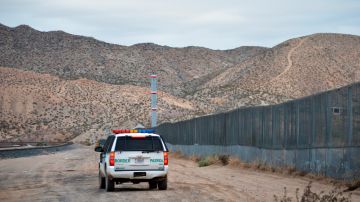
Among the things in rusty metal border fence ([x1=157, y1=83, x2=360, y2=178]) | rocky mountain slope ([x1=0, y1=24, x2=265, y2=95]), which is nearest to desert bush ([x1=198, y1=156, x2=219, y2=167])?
rusty metal border fence ([x1=157, y1=83, x2=360, y2=178])

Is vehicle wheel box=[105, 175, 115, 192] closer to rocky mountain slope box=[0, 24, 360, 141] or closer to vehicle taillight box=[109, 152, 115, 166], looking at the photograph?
vehicle taillight box=[109, 152, 115, 166]

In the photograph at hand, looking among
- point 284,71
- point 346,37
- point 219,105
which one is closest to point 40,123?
point 219,105

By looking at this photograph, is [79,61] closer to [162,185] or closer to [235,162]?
[235,162]

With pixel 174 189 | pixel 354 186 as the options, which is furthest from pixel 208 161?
pixel 354 186

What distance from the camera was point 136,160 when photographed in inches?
773

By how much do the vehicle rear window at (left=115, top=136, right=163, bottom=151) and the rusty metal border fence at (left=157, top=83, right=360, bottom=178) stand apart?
215 inches

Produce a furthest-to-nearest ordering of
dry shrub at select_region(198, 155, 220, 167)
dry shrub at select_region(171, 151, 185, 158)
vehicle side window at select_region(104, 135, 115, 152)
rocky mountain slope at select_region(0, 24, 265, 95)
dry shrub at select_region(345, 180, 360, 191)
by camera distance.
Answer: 1. rocky mountain slope at select_region(0, 24, 265, 95)
2. dry shrub at select_region(171, 151, 185, 158)
3. dry shrub at select_region(198, 155, 220, 167)
4. vehicle side window at select_region(104, 135, 115, 152)
5. dry shrub at select_region(345, 180, 360, 191)

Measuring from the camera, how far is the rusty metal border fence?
20516 mm

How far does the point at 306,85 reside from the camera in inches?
4825

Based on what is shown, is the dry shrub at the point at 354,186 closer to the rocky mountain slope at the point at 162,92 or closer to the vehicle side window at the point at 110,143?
the vehicle side window at the point at 110,143

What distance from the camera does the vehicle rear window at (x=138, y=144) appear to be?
19781 mm

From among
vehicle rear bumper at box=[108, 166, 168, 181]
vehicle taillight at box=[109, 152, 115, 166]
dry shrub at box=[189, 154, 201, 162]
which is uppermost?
vehicle taillight at box=[109, 152, 115, 166]

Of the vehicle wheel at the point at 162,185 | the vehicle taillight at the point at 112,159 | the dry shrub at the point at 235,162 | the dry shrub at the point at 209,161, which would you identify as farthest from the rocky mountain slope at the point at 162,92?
the vehicle taillight at the point at 112,159

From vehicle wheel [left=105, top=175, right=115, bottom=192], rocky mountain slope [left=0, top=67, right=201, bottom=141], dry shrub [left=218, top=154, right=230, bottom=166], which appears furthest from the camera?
rocky mountain slope [left=0, top=67, right=201, bottom=141]
